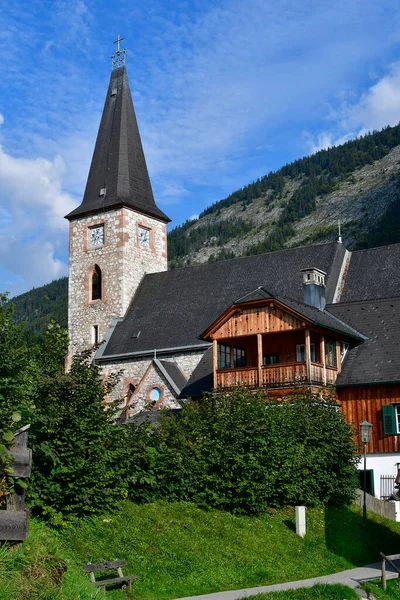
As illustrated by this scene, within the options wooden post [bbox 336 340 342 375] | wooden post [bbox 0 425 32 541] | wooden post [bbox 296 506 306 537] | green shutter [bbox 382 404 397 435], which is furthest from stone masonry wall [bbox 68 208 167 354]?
wooden post [bbox 0 425 32 541]

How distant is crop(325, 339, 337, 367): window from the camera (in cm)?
2788

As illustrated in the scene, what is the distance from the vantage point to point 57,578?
9578 millimetres

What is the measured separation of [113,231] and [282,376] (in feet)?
65.9

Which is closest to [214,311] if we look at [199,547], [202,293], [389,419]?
[202,293]

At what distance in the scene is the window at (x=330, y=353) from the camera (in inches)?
1097

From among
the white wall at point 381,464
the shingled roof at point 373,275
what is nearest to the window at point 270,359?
the white wall at point 381,464

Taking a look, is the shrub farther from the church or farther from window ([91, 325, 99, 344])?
window ([91, 325, 99, 344])

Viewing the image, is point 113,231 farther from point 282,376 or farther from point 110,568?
point 110,568

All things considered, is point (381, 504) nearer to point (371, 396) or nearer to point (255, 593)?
point (371, 396)

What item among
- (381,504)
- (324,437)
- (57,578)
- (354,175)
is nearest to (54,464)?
(57,578)

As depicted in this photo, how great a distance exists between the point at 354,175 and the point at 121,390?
144 meters

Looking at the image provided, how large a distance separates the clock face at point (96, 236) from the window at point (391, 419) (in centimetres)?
2318

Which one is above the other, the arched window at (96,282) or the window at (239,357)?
the arched window at (96,282)

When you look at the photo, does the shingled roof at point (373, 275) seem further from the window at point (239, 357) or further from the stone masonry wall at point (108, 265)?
the stone masonry wall at point (108, 265)
